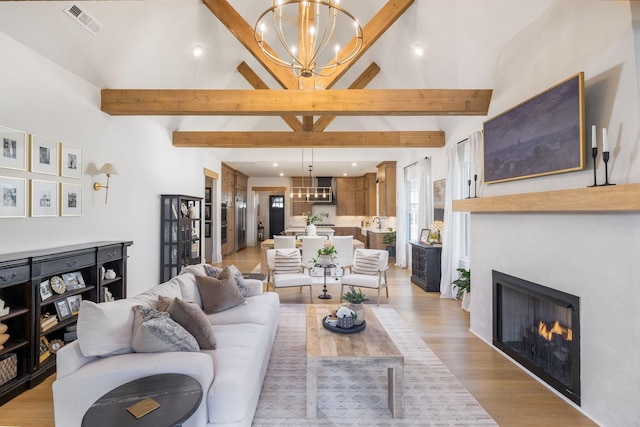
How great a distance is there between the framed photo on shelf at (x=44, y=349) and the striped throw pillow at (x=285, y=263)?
9.30 ft

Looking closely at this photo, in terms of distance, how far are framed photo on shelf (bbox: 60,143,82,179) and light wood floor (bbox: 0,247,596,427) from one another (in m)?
1.97

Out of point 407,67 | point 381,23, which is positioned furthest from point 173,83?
point 407,67

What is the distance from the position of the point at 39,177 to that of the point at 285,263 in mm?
3175

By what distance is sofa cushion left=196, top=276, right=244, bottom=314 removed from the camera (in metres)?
3.13

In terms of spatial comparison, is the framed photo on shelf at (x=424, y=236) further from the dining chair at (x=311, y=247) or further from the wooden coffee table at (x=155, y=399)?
the wooden coffee table at (x=155, y=399)

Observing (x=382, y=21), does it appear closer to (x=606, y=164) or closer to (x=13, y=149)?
(x=606, y=164)

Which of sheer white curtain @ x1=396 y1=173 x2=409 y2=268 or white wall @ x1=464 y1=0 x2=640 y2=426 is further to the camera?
sheer white curtain @ x1=396 y1=173 x2=409 y2=268

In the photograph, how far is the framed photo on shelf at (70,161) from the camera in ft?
10.5

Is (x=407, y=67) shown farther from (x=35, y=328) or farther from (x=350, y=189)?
(x=350, y=189)

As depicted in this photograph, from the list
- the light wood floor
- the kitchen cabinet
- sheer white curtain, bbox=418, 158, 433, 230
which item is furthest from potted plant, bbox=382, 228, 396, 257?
the light wood floor

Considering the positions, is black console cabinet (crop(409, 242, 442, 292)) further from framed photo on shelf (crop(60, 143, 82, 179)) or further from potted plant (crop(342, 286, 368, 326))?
framed photo on shelf (crop(60, 143, 82, 179))

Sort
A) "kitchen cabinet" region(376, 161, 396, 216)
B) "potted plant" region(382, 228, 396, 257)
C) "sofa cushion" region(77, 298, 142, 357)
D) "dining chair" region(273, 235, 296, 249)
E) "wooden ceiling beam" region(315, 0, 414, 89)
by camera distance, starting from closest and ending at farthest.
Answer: "sofa cushion" region(77, 298, 142, 357) < "wooden ceiling beam" region(315, 0, 414, 89) < "dining chair" region(273, 235, 296, 249) < "kitchen cabinet" region(376, 161, 396, 216) < "potted plant" region(382, 228, 396, 257)

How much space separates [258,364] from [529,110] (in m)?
3.06

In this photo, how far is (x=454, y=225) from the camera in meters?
4.96
